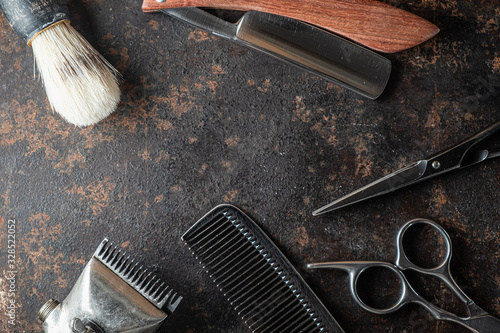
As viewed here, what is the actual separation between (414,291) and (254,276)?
0.43m

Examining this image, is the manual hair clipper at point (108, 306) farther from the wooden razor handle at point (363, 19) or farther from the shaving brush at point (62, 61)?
the wooden razor handle at point (363, 19)

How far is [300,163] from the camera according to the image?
4.21 feet

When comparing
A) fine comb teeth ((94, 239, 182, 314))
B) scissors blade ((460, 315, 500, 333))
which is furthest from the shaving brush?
scissors blade ((460, 315, 500, 333))

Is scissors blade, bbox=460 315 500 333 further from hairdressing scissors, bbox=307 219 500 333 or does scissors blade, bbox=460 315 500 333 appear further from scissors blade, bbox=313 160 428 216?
scissors blade, bbox=313 160 428 216

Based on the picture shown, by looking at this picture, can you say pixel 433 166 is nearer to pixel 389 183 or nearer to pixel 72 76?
pixel 389 183

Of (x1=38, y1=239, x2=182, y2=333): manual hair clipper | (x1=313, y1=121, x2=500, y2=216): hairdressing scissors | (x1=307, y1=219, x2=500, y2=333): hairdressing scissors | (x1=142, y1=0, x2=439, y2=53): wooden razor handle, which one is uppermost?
(x1=142, y1=0, x2=439, y2=53): wooden razor handle

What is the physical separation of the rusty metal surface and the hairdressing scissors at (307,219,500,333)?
0.16ft

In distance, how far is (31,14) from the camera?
1.15 metres

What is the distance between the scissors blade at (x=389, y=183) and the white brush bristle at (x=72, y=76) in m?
0.70

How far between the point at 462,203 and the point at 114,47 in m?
1.08

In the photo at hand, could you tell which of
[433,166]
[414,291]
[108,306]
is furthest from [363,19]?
[108,306]

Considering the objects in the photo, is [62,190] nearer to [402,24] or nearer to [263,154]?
[263,154]

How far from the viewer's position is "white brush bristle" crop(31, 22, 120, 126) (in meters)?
1.18

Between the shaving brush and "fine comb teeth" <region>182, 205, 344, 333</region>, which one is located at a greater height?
the shaving brush
